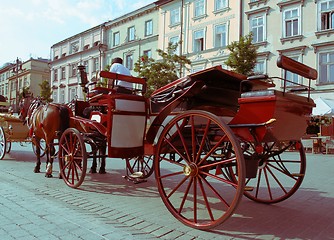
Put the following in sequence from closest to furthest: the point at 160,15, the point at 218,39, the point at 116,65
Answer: the point at 116,65 < the point at 218,39 < the point at 160,15

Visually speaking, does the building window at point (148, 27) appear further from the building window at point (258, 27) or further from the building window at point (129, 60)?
the building window at point (258, 27)

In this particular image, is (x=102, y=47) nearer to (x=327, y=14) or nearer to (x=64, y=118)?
(x=327, y=14)

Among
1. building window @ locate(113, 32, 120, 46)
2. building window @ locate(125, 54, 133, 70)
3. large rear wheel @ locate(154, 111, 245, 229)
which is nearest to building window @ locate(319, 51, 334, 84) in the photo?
large rear wheel @ locate(154, 111, 245, 229)

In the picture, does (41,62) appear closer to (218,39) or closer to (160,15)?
(160,15)

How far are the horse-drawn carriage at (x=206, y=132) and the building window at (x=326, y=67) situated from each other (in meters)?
15.1

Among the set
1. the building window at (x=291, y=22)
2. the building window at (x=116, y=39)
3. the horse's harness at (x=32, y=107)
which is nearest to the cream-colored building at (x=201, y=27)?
the building window at (x=291, y=22)

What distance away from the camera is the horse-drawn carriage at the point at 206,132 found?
11.5 feet

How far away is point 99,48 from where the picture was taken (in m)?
35.6

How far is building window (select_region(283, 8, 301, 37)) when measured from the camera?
2073 centimetres

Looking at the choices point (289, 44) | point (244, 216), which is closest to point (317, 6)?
point (289, 44)

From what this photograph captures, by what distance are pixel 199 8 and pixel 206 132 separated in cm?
2446

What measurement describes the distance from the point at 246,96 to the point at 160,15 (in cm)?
2748

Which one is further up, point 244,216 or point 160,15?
point 160,15

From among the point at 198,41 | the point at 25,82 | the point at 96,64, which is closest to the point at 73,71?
the point at 96,64
